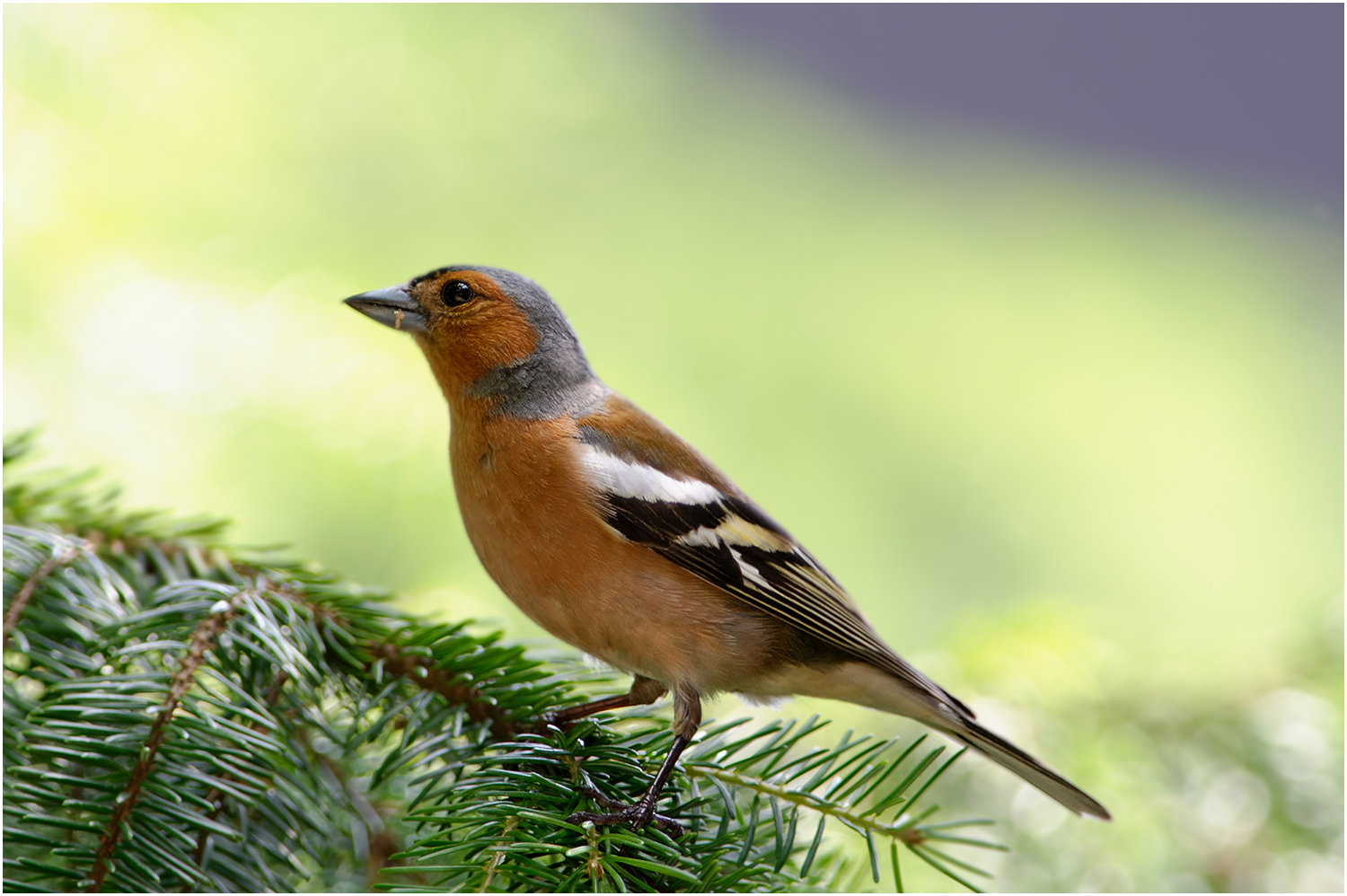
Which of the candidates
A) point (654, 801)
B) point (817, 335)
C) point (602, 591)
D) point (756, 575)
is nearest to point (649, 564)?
point (602, 591)

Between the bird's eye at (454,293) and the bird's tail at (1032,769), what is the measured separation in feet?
4.23

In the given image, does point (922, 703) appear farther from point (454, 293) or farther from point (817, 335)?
point (817, 335)

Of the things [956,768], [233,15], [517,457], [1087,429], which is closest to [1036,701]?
[956,768]

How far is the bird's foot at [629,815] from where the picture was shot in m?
1.40

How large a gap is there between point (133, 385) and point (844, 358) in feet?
8.81

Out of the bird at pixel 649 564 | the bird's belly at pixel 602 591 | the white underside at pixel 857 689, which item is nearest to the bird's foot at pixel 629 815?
the bird at pixel 649 564

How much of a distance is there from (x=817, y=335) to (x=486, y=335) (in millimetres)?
2362

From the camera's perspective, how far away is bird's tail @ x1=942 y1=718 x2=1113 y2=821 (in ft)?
5.47

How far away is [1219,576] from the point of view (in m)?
3.96

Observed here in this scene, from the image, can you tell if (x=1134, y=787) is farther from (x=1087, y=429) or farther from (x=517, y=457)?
(x=1087, y=429)

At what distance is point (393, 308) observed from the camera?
2086 mm

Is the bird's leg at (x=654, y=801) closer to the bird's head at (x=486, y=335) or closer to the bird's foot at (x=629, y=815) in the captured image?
the bird's foot at (x=629, y=815)

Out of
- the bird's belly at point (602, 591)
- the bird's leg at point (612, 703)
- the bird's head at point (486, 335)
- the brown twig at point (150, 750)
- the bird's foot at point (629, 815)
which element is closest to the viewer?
the brown twig at point (150, 750)

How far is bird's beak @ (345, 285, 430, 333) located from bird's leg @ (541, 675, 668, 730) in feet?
2.83
